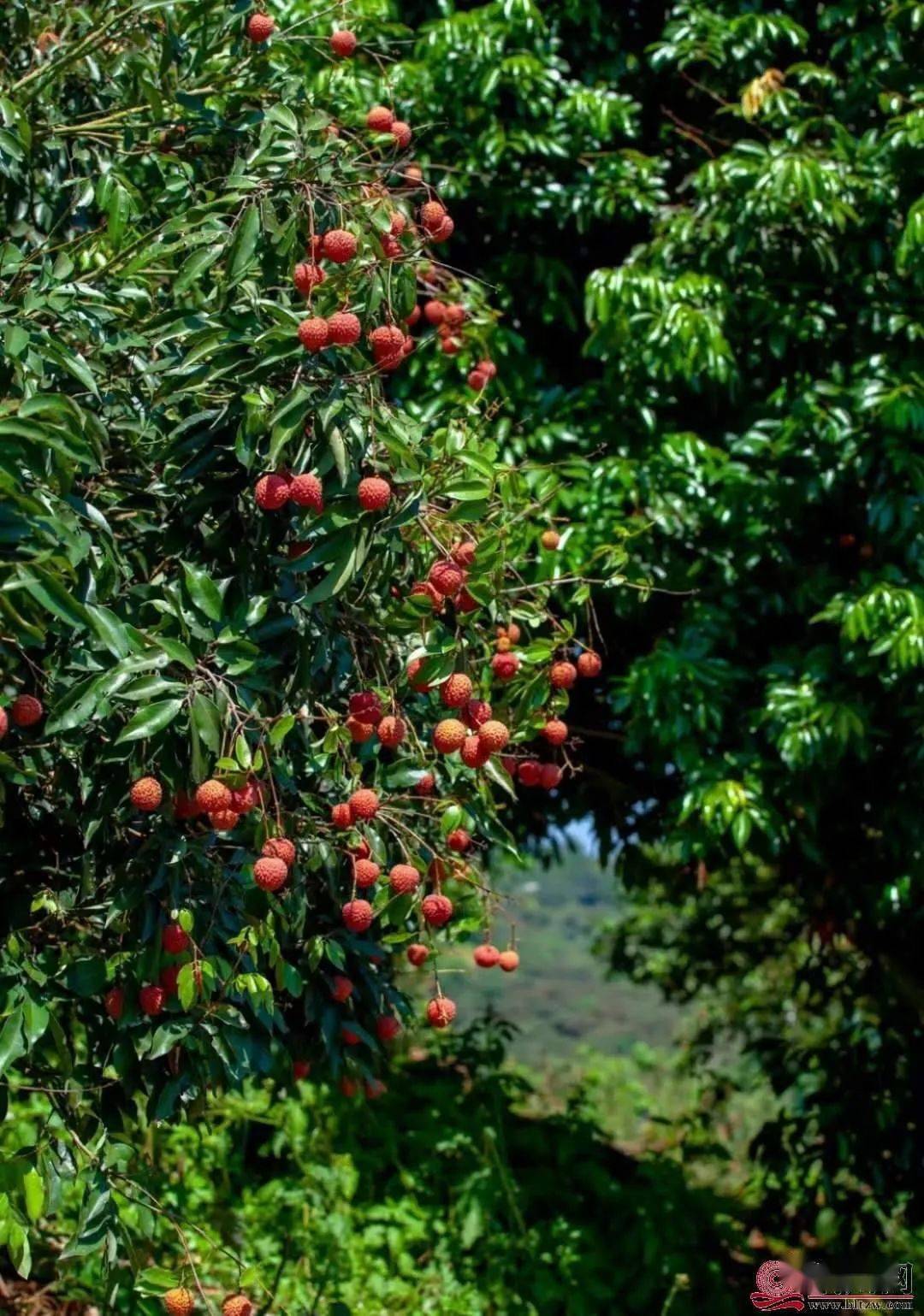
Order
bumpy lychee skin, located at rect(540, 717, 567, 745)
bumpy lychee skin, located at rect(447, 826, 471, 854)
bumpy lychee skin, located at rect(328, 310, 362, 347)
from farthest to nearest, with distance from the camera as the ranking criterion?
1. bumpy lychee skin, located at rect(540, 717, 567, 745)
2. bumpy lychee skin, located at rect(447, 826, 471, 854)
3. bumpy lychee skin, located at rect(328, 310, 362, 347)

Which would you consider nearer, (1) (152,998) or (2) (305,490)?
(2) (305,490)

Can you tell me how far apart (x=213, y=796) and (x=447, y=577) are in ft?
1.74

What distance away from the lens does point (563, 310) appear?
14.1 feet

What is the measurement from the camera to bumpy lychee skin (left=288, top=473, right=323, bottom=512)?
227 cm

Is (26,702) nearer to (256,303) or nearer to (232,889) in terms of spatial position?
(232,889)

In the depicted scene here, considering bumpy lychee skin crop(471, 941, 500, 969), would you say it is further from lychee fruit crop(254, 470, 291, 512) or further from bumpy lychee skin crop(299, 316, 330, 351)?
bumpy lychee skin crop(299, 316, 330, 351)

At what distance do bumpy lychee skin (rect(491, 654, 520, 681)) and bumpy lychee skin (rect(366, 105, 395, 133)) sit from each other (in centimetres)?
105

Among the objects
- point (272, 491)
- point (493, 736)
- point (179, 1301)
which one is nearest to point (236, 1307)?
point (179, 1301)

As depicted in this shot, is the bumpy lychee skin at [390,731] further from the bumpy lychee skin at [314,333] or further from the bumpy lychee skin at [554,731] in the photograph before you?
the bumpy lychee skin at [314,333]

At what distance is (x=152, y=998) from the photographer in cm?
243

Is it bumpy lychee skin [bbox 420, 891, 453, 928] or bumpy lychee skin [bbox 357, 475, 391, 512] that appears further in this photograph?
bumpy lychee skin [bbox 420, 891, 453, 928]

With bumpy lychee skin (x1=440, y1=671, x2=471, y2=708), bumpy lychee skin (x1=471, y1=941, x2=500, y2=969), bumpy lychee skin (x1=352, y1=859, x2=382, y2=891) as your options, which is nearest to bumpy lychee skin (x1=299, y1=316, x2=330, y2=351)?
bumpy lychee skin (x1=440, y1=671, x2=471, y2=708)

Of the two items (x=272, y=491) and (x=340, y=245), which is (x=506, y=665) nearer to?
(x=272, y=491)

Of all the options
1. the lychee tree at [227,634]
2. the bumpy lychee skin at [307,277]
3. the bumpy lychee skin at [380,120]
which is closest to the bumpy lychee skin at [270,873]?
the lychee tree at [227,634]
